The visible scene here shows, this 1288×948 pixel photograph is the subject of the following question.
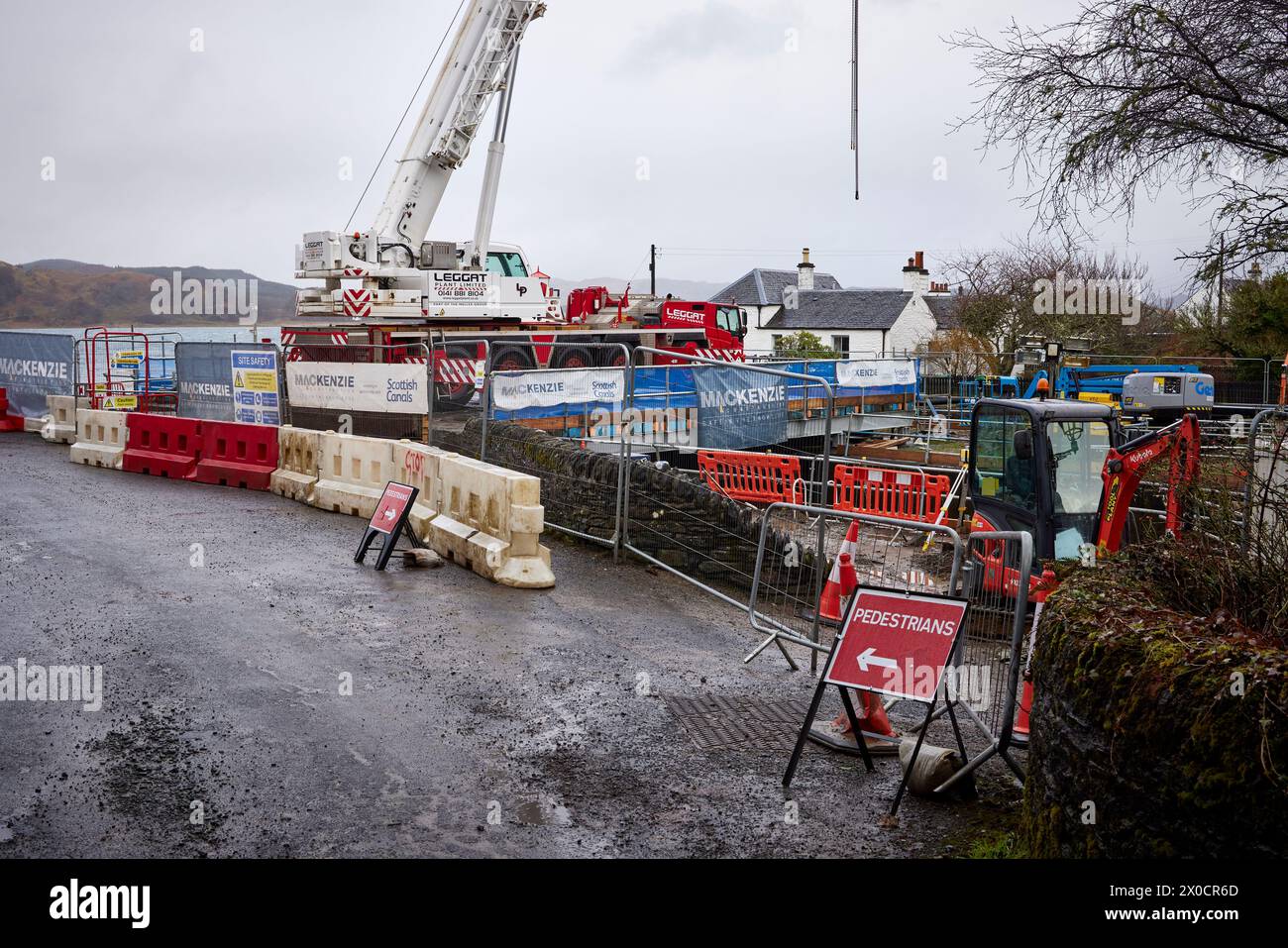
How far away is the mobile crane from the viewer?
82.2ft

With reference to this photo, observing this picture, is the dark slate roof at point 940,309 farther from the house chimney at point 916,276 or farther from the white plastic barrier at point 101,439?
the white plastic barrier at point 101,439

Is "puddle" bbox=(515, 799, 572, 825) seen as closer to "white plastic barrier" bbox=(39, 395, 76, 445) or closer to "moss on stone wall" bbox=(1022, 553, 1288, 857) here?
"moss on stone wall" bbox=(1022, 553, 1288, 857)

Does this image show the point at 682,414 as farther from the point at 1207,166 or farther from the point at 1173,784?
the point at 1173,784

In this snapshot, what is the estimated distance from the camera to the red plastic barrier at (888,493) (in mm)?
14727

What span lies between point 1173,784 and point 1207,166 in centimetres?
486

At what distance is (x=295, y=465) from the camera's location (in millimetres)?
15781

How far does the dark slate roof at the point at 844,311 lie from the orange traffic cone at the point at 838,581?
55.6 meters

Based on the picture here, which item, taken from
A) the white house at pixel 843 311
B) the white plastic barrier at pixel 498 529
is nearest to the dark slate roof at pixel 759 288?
the white house at pixel 843 311

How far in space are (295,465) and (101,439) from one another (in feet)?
17.2

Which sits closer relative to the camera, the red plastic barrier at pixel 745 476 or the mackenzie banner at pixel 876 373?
the red plastic barrier at pixel 745 476

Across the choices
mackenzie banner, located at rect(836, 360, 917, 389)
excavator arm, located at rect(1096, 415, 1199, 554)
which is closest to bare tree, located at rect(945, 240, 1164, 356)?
mackenzie banner, located at rect(836, 360, 917, 389)

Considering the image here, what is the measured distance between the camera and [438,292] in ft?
Result: 84.9

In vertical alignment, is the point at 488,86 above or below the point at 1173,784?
above
